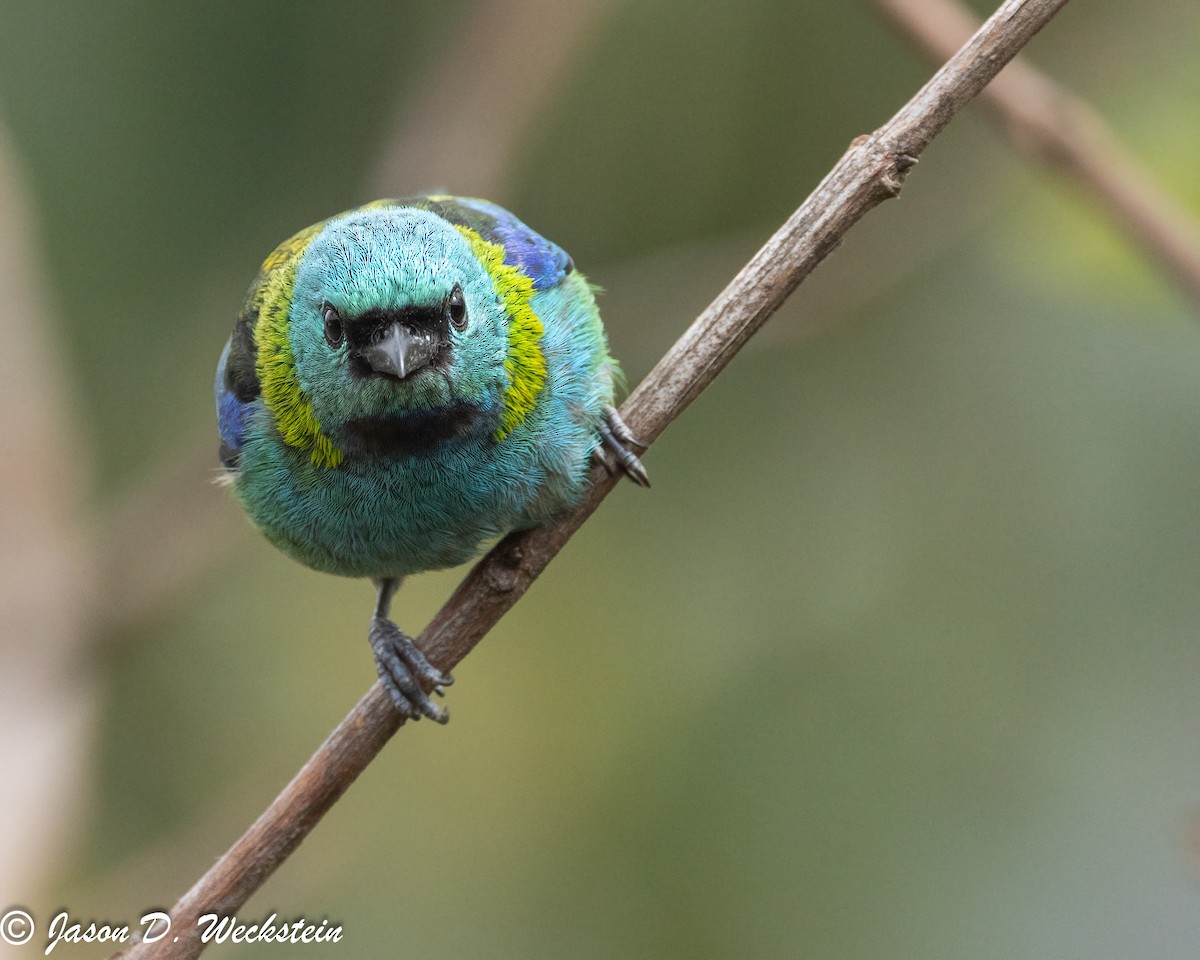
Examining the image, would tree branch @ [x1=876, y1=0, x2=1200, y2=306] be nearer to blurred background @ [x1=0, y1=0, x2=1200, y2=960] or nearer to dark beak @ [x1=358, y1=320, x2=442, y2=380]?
blurred background @ [x1=0, y1=0, x2=1200, y2=960]

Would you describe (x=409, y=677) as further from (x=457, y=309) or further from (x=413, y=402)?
(x=457, y=309)

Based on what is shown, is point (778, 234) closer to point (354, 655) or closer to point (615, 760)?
point (615, 760)

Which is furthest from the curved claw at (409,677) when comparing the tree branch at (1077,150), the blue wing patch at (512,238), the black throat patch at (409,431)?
the tree branch at (1077,150)

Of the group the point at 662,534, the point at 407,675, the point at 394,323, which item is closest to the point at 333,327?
the point at 394,323

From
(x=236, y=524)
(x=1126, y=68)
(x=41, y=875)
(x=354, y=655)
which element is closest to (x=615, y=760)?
(x=354, y=655)

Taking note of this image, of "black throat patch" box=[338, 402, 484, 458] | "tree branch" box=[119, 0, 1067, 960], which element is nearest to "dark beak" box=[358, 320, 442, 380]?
"black throat patch" box=[338, 402, 484, 458]

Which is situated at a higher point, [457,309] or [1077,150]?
[1077,150]
